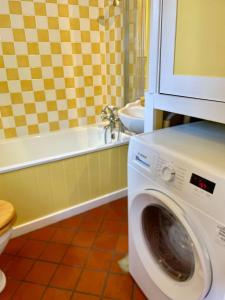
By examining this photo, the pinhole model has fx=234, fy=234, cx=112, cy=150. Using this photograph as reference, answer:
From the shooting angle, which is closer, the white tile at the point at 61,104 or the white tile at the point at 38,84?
the white tile at the point at 38,84

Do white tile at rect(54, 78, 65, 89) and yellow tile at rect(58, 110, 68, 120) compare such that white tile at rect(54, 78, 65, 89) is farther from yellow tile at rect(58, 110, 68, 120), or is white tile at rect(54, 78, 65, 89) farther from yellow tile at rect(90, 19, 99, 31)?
yellow tile at rect(90, 19, 99, 31)

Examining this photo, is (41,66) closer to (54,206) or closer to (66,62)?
(66,62)

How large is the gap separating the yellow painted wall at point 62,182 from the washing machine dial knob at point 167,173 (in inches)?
41.7

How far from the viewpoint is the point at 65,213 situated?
6.34 ft

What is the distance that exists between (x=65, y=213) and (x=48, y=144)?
84 cm

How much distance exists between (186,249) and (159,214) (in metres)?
0.19

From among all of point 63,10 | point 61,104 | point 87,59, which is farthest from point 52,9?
point 61,104

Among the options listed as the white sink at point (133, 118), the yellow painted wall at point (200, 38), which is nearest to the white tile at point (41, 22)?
the white sink at point (133, 118)

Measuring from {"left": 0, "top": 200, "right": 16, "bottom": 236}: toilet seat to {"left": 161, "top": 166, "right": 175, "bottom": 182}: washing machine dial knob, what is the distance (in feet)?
2.75

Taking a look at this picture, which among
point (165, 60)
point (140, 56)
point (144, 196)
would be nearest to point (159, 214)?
point (144, 196)

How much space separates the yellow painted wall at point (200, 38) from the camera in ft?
2.67

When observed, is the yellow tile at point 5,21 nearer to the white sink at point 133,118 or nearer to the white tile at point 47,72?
the white tile at point 47,72

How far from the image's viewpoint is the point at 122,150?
208 centimetres

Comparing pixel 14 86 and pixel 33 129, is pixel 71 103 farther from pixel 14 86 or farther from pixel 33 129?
pixel 14 86
